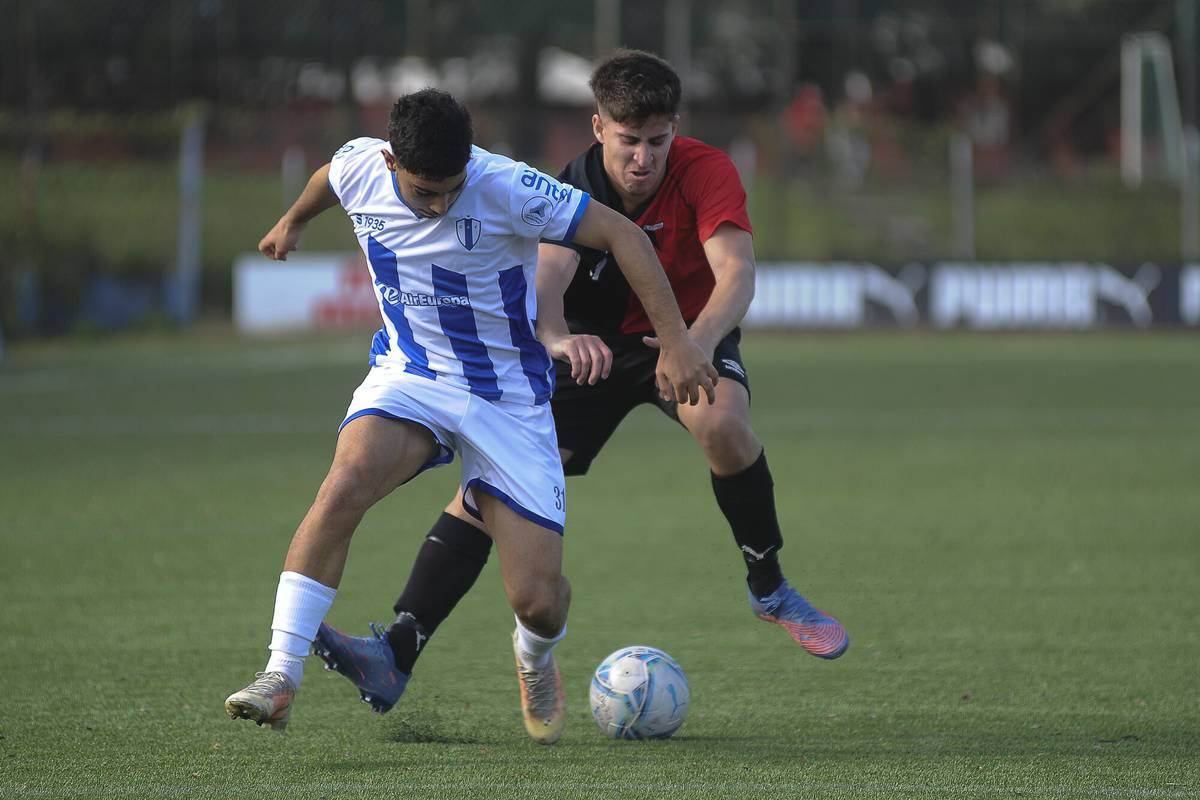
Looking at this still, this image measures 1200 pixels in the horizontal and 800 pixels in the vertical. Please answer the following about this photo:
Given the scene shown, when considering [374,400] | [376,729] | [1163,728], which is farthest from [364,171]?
[1163,728]

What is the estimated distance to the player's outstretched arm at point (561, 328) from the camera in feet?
14.7

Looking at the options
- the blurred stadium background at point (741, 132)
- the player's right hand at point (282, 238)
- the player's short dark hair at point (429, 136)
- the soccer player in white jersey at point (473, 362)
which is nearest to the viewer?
the player's short dark hair at point (429, 136)

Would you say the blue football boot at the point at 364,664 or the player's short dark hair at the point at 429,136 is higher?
the player's short dark hair at the point at 429,136

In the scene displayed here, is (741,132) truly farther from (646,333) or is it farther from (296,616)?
(296,616)

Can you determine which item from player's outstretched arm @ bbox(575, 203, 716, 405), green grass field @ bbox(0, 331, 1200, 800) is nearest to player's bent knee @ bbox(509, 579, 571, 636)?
green grass field @ bbox(0, 331, 1200, 800)

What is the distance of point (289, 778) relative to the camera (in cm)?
416

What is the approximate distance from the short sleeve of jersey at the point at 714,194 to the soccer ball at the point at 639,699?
4.35ft

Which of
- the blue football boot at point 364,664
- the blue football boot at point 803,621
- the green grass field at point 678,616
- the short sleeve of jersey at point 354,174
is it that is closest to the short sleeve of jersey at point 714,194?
the short sleeve of jersey at point 354,174

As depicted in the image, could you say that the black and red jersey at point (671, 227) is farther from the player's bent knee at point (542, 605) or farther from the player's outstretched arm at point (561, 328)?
the player's bent knee at point (542, 605)

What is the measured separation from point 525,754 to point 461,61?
26.2m

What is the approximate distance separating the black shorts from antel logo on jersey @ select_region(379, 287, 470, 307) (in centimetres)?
90

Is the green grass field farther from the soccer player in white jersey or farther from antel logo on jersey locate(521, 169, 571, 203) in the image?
antel logo on jersey locate(521, 169, 571, 203)

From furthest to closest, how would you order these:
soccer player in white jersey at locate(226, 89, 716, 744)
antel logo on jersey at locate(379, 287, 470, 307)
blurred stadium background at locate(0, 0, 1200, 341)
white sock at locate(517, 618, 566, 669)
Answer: blurred stadium background at locate(0, 0, 1200, 341)
white sock at locate(517, 618, 566, 669)
antel logo on jersey at locate(379, 287, 470, 307)
soccer player in white jersey at locate(226, 89, 716, 744)

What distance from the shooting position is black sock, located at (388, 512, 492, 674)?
4953 millimetres
